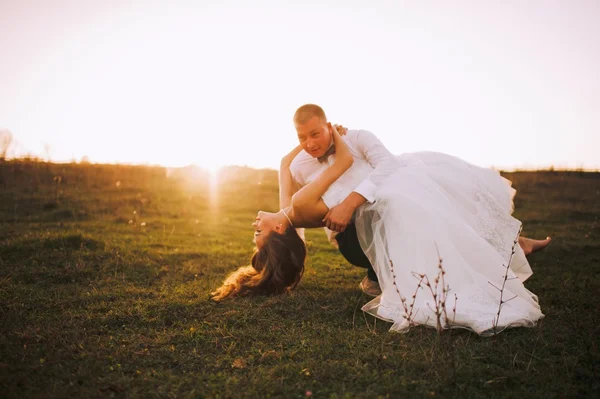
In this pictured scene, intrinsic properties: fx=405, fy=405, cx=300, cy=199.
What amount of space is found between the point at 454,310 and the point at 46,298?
4155mm

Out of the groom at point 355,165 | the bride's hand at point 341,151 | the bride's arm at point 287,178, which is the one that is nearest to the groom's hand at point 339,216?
the groom at point 355,165

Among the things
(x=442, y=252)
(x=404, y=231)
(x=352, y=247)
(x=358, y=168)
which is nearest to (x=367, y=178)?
(x=358, y=168)

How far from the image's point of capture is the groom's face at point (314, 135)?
4477 millimetres

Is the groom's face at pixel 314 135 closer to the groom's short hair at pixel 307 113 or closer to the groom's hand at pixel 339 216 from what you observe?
the groom's short hair at pixel 307 113

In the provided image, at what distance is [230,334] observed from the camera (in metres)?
3.57

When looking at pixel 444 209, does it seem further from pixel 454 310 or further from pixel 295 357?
pixel 295 357

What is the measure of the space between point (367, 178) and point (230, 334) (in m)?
2.13

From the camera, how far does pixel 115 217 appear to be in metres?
10.0

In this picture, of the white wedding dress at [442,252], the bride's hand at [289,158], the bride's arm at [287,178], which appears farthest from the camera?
the bride's hand at [289,158]

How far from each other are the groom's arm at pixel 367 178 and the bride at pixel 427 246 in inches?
3.9

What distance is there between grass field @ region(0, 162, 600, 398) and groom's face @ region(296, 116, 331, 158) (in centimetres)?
172

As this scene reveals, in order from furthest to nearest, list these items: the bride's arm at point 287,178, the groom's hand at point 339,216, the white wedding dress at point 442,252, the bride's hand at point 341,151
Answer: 1. the bride's arm at point 287,178
2. the bride's hand at point 341,151
3. the groom's hand at point 339,216
4. the white wedding dress at point 442,252

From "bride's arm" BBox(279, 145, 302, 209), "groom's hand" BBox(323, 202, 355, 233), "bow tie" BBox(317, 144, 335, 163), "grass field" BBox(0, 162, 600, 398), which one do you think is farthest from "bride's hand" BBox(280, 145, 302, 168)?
"grass field" BBox(0, 162, 600, 398)

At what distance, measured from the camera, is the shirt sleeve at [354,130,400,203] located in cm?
421
